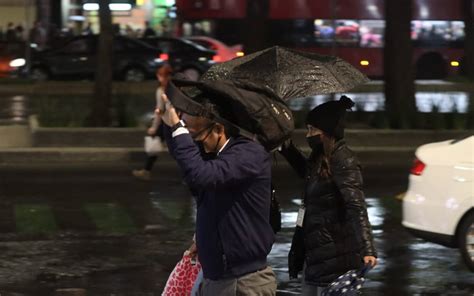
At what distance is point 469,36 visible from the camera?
3406 cm

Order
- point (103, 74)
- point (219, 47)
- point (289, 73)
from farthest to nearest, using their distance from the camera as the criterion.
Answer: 1. point (219, 47)
2. point (103, 74)
3. point (289, 73)

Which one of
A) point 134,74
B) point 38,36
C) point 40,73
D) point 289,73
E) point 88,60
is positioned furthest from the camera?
point 38,36

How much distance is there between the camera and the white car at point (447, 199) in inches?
338

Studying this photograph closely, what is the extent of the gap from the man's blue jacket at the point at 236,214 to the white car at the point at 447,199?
423 centimetres

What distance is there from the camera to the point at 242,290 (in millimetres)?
4691

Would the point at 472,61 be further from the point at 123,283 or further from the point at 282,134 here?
the point at 282,134

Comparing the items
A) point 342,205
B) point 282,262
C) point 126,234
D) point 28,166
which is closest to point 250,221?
point 342,205

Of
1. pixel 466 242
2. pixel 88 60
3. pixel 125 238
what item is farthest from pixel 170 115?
pixel 88 60

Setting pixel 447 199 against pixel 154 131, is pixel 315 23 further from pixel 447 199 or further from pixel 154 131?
pixel 447 199

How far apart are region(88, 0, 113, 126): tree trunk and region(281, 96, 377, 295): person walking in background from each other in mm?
12142

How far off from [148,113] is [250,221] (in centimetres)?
1714

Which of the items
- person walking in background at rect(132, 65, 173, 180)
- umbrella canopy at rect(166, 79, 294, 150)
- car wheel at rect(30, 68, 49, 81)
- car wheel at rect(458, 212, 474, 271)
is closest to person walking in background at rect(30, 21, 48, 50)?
car wheel at rect(30, 68, 49, 81)

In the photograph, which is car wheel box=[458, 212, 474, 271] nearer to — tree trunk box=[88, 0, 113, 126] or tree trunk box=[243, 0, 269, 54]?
tree trunk box=[88, 0, 113, 126]

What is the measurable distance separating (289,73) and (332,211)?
0.82 m
